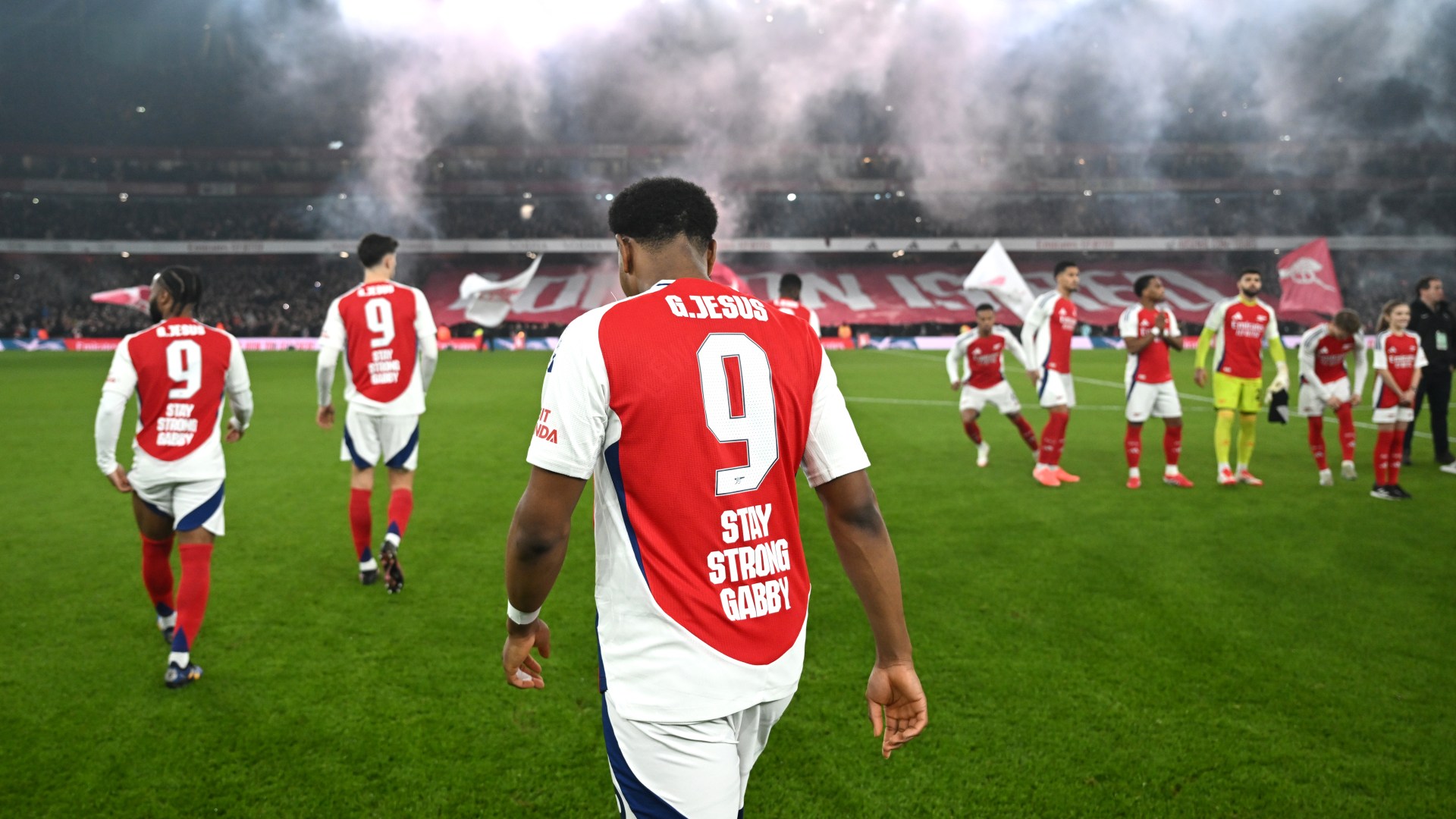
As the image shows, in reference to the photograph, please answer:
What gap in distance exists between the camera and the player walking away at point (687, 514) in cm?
160

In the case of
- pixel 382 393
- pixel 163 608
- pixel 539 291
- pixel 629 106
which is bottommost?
pixel 163 608

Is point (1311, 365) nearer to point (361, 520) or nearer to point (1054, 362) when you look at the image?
point (1054, 362)

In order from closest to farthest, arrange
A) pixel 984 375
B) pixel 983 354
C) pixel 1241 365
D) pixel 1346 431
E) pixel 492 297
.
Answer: pixel 1241 365 → pixel 1346 431 → pixel 983 354 → pixel 984 375 → pixel 492 297

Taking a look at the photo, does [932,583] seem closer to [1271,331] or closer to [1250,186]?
[1271,331]

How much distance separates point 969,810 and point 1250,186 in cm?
5035

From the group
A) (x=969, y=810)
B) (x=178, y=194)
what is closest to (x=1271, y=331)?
(x=969, y=810)

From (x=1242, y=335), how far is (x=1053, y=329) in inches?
71.0

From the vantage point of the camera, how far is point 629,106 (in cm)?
4050

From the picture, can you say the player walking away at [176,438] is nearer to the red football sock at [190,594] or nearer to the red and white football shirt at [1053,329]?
the red football sock at [190,594]

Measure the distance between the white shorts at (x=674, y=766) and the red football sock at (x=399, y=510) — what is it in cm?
414

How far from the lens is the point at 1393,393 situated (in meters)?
8.22

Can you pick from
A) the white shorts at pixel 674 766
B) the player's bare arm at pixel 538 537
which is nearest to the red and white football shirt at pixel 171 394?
the player's bare arm at pixel 538 537

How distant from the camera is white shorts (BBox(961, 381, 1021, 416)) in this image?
950 centimetres

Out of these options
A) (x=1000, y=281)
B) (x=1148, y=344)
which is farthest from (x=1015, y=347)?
(x=1000, y=281)
